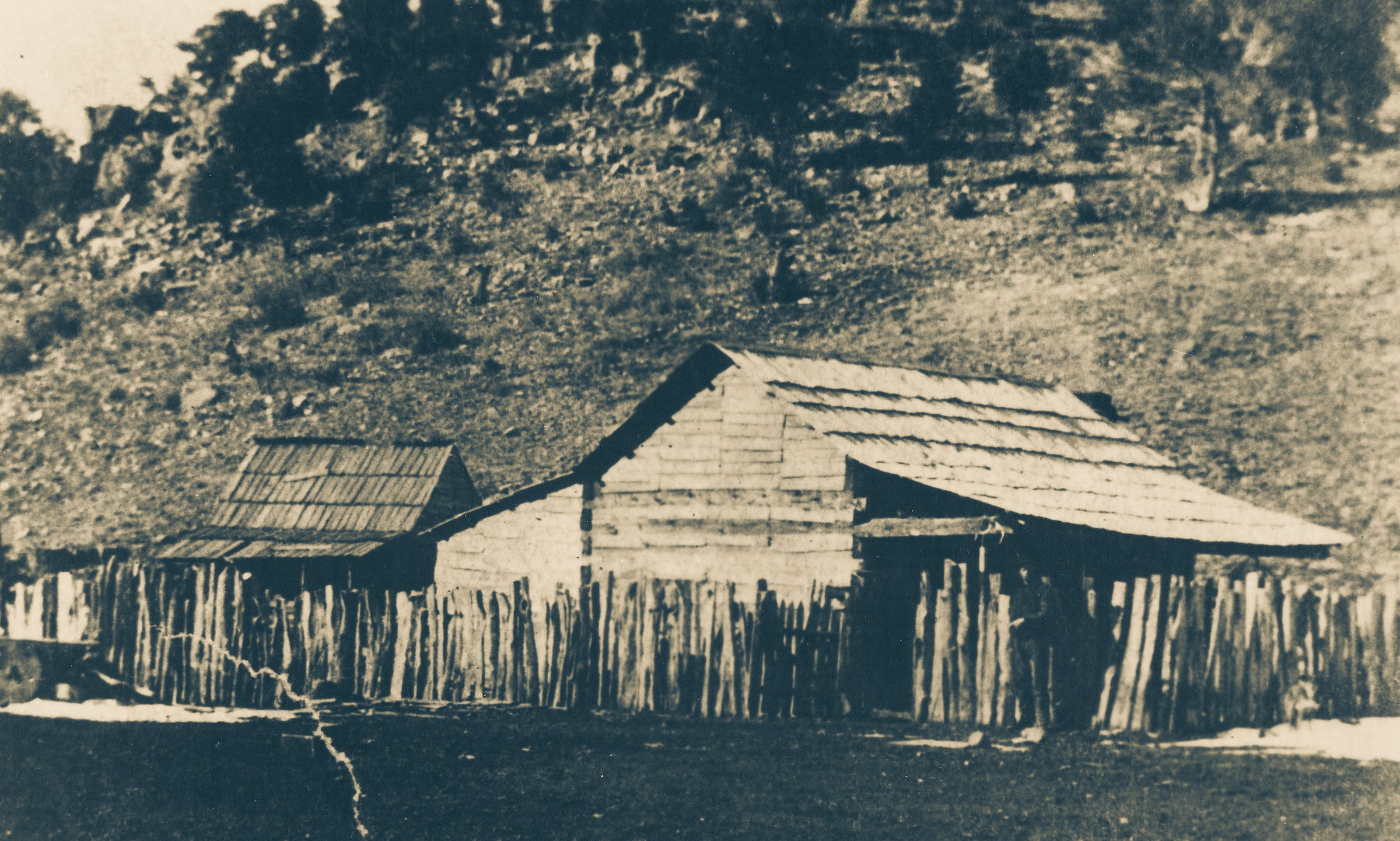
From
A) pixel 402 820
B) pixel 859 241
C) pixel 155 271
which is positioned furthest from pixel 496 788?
pixel 155 271

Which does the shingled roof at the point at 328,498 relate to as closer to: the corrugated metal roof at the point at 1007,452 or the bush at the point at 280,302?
the corrugated metal roof at the point at 1007,452

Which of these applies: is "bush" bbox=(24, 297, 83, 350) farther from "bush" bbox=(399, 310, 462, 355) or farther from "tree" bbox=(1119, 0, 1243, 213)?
"tree" bbox=(1119, 0, 1243, 213)

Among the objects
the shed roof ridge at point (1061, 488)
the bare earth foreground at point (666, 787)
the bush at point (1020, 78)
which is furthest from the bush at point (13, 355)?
the shed roof ridge at point (1061, 488)

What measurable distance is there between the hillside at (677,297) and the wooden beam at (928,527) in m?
17.0

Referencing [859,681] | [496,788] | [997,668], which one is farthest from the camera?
[859,681]

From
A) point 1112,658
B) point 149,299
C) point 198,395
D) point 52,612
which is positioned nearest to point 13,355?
point 149,299

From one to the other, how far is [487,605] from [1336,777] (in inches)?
392

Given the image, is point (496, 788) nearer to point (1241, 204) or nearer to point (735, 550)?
point (735, 550)

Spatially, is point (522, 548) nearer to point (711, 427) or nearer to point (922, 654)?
point (711, 427)

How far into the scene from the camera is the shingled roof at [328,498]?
24.8 meters

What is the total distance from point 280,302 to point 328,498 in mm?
23806

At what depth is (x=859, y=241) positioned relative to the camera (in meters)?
46.6

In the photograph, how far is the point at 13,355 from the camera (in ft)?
161

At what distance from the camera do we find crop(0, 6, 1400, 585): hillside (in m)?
37.0
